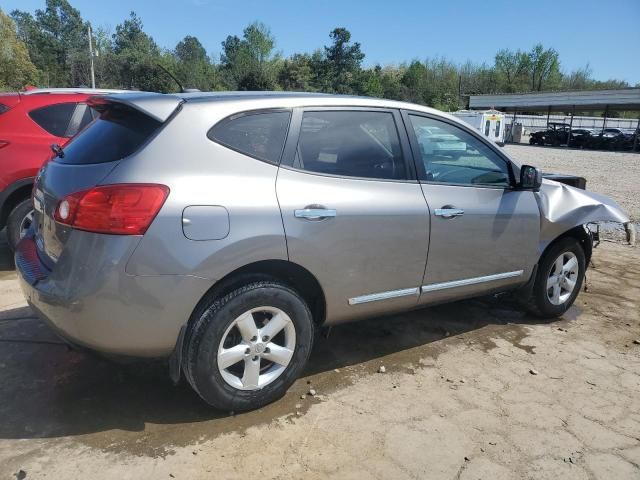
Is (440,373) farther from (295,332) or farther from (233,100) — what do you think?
(233,100)

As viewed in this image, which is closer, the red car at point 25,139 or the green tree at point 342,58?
the red car at point 25,139

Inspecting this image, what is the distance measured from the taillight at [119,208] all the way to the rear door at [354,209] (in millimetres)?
685

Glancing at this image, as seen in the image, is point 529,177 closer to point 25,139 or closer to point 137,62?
point 25,139

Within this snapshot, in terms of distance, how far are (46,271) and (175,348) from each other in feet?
2.69

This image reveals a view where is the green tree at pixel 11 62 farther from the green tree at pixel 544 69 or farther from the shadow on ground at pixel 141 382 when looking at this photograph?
the green tree at pixel 544 69

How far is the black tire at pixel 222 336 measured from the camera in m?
2.77

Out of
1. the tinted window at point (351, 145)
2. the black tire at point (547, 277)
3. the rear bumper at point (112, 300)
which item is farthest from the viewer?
the black tire at point (547, 277)

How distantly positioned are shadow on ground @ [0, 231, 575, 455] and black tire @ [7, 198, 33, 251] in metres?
1.37

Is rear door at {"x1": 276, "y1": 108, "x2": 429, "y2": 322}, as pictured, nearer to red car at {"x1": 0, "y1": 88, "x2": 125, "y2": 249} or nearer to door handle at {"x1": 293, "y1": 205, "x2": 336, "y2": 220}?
door handle at {"x1": 293, "y1": 205, "x2": 336, "y2": 220}

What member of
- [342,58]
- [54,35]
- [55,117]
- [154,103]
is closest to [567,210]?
[154,103]

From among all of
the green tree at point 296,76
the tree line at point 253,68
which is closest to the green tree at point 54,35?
the tree line at point 253,68

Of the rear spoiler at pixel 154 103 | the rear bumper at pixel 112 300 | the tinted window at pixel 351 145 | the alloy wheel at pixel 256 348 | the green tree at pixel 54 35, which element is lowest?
the alloy wheel at pixel 256 348

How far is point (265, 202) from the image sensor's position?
2869 mm

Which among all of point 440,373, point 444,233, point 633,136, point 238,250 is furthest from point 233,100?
point 633,136
